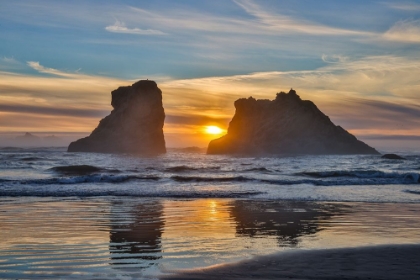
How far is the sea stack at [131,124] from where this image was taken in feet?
379

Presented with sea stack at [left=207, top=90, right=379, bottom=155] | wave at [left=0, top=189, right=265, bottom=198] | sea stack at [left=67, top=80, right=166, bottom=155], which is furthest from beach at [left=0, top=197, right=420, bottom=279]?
sea stack at [left=67, top=80, right=166, bottom=155]

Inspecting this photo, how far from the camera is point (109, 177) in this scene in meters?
31.5

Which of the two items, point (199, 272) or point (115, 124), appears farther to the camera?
point (115, 124)

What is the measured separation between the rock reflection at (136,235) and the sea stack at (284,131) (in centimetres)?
9496

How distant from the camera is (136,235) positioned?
11.3m

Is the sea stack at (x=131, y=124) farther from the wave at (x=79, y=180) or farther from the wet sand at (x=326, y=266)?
the wet sand at (x=326, y=266)

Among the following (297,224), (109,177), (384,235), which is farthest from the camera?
(109,177)

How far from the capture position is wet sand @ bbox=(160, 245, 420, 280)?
7398mm

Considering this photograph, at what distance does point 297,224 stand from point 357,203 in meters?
7.20

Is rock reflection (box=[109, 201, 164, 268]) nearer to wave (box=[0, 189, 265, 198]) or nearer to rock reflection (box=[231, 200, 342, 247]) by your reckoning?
rock reflection (box=[231, 200, 342, 247])

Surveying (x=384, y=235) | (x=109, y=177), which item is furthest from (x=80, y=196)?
(x=384, y=235)

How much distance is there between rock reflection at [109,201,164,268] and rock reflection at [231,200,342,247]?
2422mm

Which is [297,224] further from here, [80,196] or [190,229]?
[80,196]

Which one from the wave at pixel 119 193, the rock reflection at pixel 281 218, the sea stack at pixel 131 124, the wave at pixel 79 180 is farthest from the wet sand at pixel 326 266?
the sea stack at pixel 131 124
